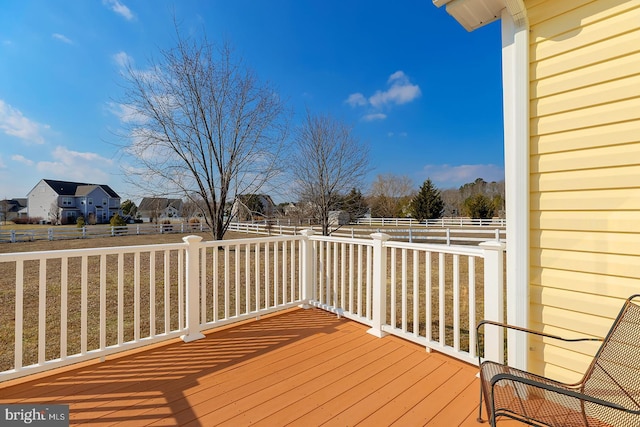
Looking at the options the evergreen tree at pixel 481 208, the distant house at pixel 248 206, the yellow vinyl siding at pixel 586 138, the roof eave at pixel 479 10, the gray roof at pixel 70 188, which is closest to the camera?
the yellow vinyl siding at pixel 586 138

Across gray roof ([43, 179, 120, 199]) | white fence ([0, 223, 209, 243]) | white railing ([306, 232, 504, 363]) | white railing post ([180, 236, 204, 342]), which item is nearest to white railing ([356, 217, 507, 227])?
white fence ([0, 223, 209, 243])

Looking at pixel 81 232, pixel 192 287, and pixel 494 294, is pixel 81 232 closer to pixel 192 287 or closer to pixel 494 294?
pixel 192 287

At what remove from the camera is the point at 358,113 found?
973cm

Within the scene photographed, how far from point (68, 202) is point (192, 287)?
107 feet

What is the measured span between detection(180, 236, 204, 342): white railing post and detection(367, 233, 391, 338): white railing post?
176 cm

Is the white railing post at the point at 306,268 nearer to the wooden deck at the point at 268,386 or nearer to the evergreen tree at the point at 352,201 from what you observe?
the wooden deck at the point at 268,386

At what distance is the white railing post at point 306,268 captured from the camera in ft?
11.8

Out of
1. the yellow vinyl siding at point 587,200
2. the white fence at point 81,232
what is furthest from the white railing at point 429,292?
the white fence at point 81,232

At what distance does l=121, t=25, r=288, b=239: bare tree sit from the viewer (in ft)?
16.3

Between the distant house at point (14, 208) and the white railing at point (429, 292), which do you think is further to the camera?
the distant house at point (14, 208)

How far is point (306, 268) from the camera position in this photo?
362 cm

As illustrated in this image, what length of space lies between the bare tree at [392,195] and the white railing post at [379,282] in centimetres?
2084

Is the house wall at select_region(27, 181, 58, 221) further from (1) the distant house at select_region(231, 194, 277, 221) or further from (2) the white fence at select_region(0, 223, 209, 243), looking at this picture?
(1) the distant house at select_region(231, 194, 277, 221)

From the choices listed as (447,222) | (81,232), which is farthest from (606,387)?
(81,232)
